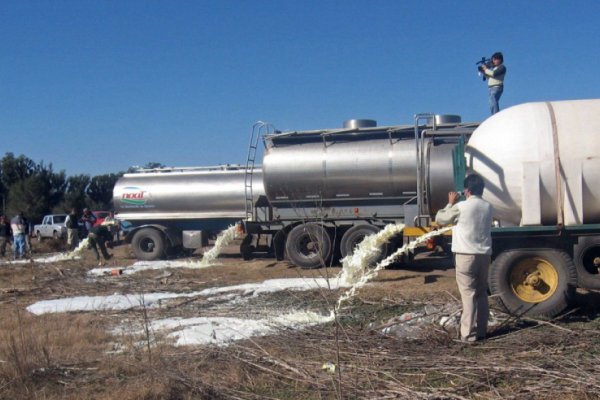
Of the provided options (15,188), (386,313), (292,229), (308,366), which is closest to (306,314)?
(386,313)

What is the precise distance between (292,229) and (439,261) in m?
3.51

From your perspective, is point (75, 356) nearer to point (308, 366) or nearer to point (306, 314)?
point (308, 366)

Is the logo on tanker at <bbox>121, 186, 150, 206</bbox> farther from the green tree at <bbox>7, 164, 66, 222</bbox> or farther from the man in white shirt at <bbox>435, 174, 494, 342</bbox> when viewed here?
the green tree at <bbox>7, 164, 66, 222</bbox>

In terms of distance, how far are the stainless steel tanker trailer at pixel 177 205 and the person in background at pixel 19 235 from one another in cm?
369

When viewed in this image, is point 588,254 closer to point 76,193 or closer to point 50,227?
point 50,227

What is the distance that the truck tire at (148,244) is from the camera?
18969 millimetres

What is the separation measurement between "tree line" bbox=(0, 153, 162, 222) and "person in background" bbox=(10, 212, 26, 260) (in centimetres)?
2429

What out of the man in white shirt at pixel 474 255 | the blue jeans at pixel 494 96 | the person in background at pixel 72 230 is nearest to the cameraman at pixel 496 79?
the blue jeans at pixel 494 96

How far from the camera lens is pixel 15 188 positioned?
4934 centimetres

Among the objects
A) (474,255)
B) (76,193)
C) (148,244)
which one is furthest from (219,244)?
(76,193)

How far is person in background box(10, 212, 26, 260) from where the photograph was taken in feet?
69.0

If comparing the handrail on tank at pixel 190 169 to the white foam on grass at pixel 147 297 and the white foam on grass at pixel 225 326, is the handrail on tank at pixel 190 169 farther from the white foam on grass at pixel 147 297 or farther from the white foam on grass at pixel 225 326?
the white foam on grass at pixel 225 326

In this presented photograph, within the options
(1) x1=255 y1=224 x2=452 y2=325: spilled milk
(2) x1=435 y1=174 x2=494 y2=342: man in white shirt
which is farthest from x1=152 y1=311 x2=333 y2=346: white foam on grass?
(2) x1=435 y1=174 x2=494 y2=342: man in white shirt

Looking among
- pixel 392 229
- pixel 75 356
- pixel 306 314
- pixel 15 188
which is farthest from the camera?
pixel 15 188
